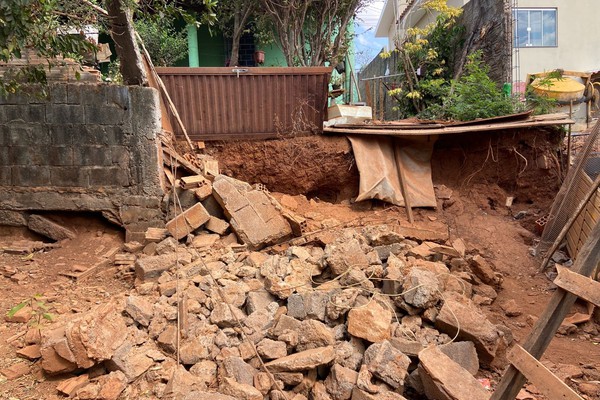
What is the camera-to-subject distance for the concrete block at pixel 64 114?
587cm

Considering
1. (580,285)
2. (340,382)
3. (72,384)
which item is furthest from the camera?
(340,382)

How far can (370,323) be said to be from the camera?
12.5 feet

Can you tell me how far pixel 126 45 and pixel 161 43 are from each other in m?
5.82

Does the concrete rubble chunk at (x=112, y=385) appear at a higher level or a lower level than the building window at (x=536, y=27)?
lower

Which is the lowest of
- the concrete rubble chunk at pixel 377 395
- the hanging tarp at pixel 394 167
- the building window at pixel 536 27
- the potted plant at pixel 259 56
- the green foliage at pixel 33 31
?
Answer: the concrete rubble chunk at pixel 377 395

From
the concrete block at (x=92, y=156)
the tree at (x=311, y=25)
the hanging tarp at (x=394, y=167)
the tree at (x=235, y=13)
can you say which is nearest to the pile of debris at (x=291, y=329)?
the hanging tarp at (x=394, y=167)

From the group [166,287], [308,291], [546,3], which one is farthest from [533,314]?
[546,3]

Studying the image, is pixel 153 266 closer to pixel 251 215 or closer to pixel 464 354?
pixel 251 215

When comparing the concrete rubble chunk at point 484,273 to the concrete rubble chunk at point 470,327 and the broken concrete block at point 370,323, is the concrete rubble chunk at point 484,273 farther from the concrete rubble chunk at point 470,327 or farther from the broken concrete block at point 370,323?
the broken concrete block at point 370,323

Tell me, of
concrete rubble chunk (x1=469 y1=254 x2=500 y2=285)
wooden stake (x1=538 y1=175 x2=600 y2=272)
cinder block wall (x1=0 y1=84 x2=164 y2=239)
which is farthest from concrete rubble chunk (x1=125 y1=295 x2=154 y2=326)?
wooden stake (x1=538 y1=175 x2=600 y2=272)

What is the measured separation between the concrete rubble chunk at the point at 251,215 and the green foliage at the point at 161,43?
7.00 m

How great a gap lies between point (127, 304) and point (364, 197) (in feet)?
13.1

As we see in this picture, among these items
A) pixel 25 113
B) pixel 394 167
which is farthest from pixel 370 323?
pixel 25 113

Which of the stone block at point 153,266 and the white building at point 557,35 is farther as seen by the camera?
the white building at point 557,35
